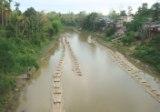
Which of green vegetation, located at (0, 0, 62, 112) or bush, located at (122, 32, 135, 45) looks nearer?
green vegetation, located at (0, 0, 62, 112)

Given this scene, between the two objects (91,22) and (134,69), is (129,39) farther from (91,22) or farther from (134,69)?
(91,22)

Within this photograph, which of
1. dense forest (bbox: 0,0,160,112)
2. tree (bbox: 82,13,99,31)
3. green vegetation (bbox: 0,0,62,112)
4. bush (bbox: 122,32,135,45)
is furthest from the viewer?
tree (bbox: 82,13,99,31)

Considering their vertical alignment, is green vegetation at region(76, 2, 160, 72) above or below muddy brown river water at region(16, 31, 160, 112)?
above

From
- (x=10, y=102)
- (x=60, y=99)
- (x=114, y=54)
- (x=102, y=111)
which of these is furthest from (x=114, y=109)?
(x=114, y=54)

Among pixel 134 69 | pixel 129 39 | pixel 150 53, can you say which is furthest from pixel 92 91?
pixel 129 39

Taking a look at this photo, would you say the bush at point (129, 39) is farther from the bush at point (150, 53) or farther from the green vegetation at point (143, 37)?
the bush at point (150, 53)

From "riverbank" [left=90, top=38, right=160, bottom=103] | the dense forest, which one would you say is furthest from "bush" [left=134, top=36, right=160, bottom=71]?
"riverbank" [left=90, top=38, right=160, bottom=103]

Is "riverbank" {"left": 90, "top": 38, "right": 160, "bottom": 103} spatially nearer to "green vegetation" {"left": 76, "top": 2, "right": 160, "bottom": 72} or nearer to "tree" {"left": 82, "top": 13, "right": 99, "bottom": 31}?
"green vegetation" {"left": 76, "top": 2, "right": 160, "bottom": 72}
